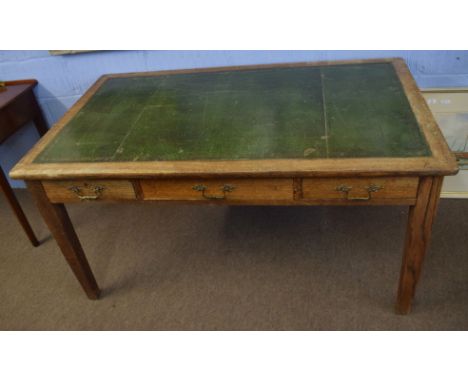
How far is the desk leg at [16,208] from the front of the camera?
2.13m

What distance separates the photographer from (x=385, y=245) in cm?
213

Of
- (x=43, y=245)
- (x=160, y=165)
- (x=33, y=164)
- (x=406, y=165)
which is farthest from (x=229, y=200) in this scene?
(x=43, y=245)

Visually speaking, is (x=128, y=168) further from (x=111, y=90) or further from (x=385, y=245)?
(x=385, y=245)

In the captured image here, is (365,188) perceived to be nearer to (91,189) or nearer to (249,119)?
(249,119)

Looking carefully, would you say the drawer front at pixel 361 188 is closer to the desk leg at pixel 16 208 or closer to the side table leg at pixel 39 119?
the desk leg at pixel 16 208

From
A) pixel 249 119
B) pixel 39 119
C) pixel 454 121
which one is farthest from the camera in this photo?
pixel 39 119

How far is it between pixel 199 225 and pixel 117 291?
0.60m

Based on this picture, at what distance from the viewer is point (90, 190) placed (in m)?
1.58

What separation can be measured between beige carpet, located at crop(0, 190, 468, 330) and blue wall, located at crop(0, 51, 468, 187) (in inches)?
28.3

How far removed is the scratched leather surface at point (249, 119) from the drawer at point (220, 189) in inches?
3.5

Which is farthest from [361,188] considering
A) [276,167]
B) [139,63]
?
[139,63]

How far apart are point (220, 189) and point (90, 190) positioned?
0.51 m

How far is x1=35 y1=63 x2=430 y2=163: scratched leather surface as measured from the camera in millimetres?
1468

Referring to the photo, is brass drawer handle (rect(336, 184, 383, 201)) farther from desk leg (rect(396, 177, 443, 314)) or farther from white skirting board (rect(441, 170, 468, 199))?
white skirting board (rect(441, 170, 468, 199))
